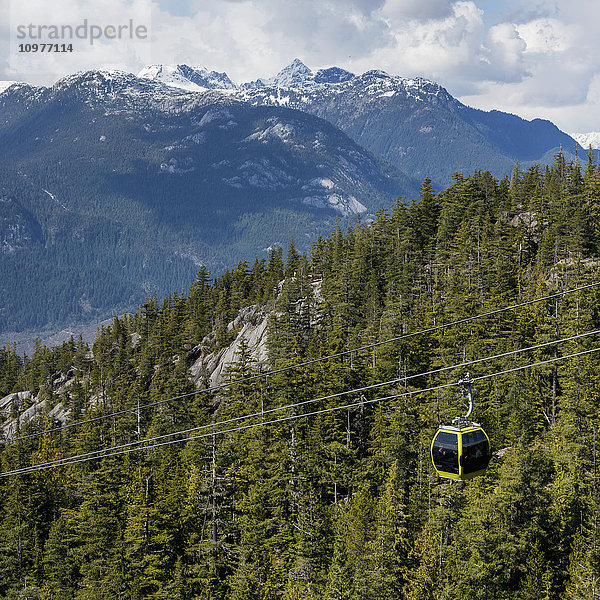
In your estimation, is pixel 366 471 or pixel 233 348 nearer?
pixel 366 471

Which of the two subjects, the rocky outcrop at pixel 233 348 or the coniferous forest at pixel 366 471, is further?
the rocky outcrop at pixel 233 348

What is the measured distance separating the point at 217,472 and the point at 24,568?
78.5 feet

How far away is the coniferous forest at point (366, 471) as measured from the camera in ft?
141

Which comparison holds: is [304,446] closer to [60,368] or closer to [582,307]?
[582,307]

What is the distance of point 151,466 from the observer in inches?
2500

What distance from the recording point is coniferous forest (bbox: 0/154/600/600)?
4300 centimetres

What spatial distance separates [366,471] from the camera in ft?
174

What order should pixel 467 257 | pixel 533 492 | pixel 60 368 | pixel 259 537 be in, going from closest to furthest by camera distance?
pixel 533 492
pixel 259 537
pixel 467 257
pixel 60 368

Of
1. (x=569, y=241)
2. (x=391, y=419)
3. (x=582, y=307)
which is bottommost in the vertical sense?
(x=391, y=419)

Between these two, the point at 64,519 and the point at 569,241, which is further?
the point at 569,241

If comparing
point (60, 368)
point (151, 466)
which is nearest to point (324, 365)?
point (151, 466)

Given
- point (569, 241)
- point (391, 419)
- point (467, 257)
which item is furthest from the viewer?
point (467, 257)

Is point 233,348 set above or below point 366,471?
above

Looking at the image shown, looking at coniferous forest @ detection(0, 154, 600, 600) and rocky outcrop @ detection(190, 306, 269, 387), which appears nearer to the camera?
coniferous forest @ detection(0, 154, 600, 600)
